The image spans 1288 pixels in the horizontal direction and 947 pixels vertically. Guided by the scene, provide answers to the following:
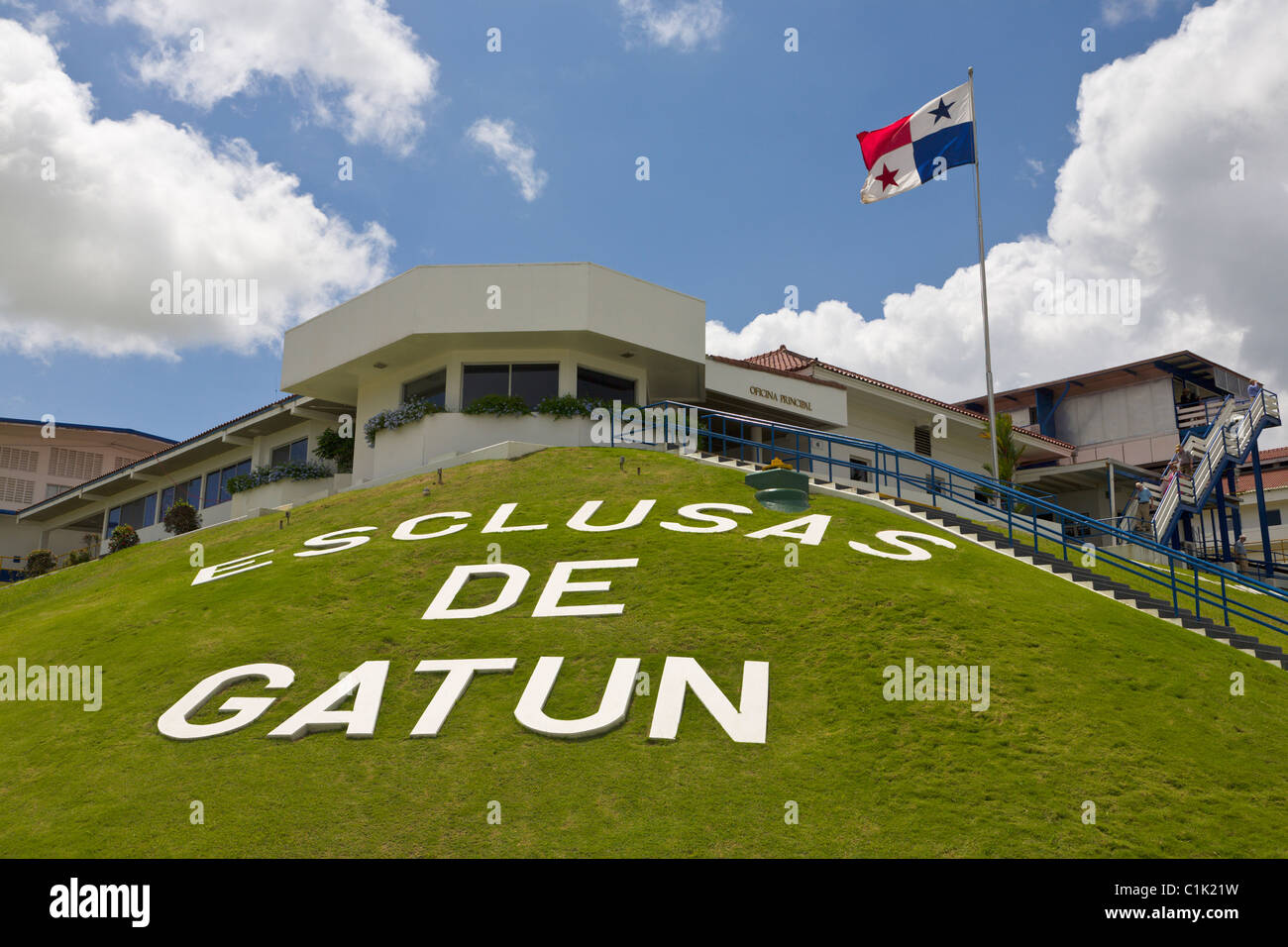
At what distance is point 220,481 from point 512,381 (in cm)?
1930

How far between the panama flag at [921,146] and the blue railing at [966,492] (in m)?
7.66

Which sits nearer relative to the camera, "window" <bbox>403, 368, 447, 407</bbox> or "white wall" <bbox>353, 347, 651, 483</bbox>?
"white wall" <bbox>353, 347, 651, 483</bbox>

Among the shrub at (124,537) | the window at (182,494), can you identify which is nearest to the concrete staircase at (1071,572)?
the shrub at (124,537)

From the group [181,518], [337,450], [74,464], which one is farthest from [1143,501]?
[74,464]

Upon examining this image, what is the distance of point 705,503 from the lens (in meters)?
20.0

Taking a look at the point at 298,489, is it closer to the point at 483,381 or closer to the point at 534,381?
the point at 483,381

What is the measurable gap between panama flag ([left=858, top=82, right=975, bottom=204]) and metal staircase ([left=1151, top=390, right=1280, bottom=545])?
12.7 m

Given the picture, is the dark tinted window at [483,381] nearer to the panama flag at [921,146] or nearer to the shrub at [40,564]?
the panama flag at [921,146]

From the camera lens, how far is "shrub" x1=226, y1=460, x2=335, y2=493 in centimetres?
3145

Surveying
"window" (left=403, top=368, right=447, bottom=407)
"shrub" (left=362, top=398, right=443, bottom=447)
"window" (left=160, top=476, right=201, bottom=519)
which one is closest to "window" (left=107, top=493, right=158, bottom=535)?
"window" (left=160, top=476, right=201, bottom=519)

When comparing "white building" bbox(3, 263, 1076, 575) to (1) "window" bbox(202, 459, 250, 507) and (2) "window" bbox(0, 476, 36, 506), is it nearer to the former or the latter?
(1) "window" bbox(202, 459, 250, 507)
